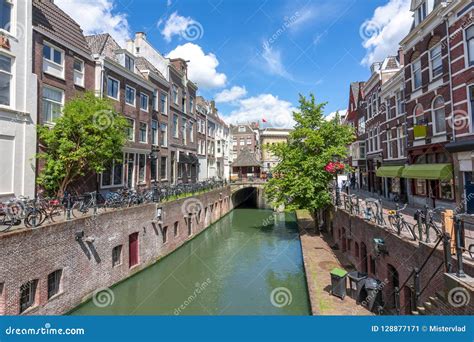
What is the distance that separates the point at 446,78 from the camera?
15578 mm

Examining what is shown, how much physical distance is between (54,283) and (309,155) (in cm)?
1764

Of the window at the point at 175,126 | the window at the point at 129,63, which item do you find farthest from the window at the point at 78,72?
the window at the point at 175,126

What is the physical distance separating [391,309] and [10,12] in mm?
20455

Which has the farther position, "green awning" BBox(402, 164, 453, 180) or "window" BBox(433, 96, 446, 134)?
"window" BBox(433, 96, 446, 134)

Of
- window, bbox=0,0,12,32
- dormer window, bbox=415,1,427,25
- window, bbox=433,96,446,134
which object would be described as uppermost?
dormer window, bbox=415,1,427,25

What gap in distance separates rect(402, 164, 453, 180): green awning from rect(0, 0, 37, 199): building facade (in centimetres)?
2117

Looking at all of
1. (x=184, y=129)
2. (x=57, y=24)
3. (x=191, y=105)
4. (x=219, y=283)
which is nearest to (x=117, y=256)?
(x=219, y=283)

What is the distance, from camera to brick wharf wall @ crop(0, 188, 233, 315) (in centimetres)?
889

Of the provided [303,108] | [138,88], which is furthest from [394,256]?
[138,88]

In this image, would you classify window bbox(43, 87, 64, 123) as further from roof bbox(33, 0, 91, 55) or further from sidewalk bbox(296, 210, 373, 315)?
sidewalk bbox(296, 210, 373, 315)

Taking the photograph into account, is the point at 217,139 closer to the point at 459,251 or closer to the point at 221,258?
the point at 221,258

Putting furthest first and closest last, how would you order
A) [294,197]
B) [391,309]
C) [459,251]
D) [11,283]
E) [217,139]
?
[217,139] < [294,197] < [391,309] < [11,283] < [459,251]

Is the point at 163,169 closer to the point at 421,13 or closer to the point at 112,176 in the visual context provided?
the point at 112,176

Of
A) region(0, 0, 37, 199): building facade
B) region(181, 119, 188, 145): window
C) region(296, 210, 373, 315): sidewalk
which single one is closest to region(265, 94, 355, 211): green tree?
region(296, 210, 373, 315): sidewalk
